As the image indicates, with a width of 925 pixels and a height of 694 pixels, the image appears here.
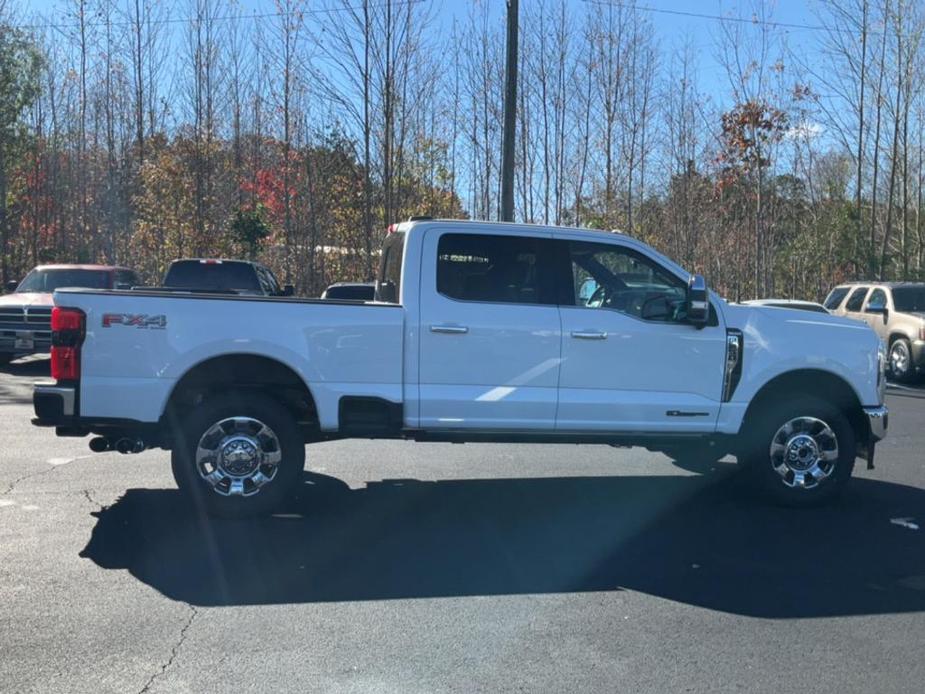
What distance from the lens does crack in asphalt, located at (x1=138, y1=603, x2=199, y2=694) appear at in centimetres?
417

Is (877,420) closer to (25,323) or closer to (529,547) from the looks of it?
(529,547)

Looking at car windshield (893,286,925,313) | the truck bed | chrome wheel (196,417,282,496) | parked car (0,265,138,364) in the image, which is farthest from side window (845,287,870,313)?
chrome wheel (196,417,282,496)

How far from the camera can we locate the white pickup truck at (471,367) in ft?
21.7

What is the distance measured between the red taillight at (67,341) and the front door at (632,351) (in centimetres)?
344

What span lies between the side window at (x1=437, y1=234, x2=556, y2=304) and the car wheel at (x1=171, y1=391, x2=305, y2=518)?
1.64 metres

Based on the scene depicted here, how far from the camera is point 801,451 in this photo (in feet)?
24.7

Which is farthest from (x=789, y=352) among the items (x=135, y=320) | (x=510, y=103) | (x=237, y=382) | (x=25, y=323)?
(x=25, y=323)

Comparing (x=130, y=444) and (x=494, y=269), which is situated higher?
(x=494, y=269)

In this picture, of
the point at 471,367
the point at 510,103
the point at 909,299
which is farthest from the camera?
Answer: the point at 909,299

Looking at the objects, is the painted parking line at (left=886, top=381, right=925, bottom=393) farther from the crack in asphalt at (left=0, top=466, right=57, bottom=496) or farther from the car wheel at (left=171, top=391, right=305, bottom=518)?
the crack in asphalt at (left=0, top=466, right=57, bottom=496)

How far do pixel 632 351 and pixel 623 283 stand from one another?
620 millimetres

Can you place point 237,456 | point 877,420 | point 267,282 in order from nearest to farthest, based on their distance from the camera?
point 237,456
point 877,420
point 267,282

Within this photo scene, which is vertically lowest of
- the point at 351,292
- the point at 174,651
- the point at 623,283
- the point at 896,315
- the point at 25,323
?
the point at 174,651

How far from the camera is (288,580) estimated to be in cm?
558
